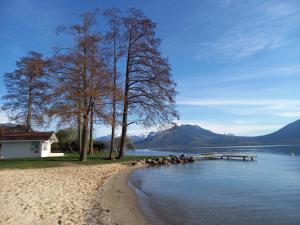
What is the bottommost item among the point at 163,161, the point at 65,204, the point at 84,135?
the point at 65,204

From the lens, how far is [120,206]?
582 inches

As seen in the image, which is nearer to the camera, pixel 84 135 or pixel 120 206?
pixel 120 206

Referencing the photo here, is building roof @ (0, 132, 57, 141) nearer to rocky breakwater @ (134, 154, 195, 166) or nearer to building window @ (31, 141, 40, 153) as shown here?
building window @ (31, 141, 40, 153)

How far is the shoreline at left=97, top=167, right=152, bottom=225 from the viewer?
12251mm

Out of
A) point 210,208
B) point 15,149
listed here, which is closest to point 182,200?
point 210,208

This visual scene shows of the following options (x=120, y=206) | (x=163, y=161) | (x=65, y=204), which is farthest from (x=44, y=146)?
(x=65, y=204)

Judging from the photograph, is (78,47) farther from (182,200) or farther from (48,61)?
(182,200)

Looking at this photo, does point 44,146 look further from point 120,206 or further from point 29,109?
point 120,206

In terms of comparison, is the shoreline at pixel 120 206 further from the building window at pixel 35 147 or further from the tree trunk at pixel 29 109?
the tree trunk at pixel 29 109

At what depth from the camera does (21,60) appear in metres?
47.4

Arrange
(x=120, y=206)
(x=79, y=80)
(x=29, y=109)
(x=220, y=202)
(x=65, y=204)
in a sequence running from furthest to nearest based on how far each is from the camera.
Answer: (x=29, y=109) < (x=79, y=80) < (x=220, y=202) < (x=120, y=206) < (x=65, y=204)

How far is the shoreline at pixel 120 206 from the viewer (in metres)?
12.3

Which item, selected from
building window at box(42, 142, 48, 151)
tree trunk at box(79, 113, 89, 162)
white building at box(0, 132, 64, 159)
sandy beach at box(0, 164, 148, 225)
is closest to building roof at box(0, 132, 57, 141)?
white building at box(0, 132, 64, 159)

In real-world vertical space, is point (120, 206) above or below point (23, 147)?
below
